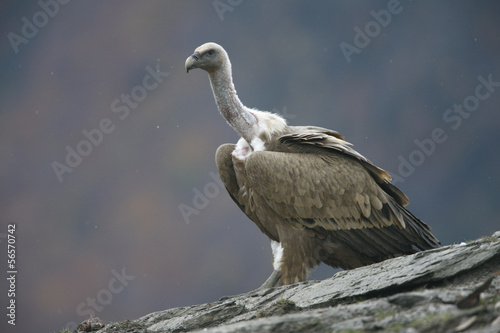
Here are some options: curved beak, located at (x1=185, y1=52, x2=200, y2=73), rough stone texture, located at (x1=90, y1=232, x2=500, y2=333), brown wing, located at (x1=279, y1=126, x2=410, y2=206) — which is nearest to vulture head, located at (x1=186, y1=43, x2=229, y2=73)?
curved beak, located at (x1=185, y1=52, x2=200, y2=73)

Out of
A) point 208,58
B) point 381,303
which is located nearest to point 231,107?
point 208,58

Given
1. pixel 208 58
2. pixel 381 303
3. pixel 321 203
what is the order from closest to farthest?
1. pixel 381 303
2. pixel 321 203
3. pixel 208 58

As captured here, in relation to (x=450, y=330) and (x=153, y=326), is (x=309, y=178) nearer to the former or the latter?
(x=153, y=326)

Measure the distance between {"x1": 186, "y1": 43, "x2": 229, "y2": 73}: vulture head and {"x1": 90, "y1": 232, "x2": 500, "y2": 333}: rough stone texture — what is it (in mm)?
2430

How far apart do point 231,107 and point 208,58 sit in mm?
560

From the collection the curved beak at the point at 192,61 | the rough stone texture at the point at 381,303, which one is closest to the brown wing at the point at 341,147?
the curved beak at the point at 192,61

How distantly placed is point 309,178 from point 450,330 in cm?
315

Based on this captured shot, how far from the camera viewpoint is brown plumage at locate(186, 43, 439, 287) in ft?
19.3

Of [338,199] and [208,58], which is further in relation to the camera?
[208,58]

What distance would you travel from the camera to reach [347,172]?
19.5ft

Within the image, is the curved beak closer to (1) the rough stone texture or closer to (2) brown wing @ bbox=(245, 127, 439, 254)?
(2) brown wing @ bbox=(245, 127, 439, 254)

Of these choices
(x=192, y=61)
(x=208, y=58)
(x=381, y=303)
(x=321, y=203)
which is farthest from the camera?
(x=208, y=58)

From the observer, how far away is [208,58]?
6289mm

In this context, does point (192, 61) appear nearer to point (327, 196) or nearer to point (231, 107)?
point (231, 107)
